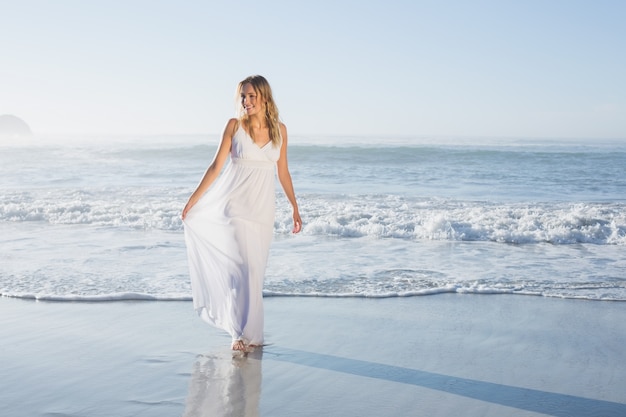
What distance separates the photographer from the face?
166 inches

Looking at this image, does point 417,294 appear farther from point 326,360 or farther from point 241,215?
point 241,215

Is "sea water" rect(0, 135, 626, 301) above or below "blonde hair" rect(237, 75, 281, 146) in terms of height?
below

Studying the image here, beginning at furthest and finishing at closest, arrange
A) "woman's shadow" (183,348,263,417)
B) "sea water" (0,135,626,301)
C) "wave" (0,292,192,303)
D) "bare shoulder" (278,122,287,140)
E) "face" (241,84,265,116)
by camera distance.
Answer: "sea water" (0,135,626,301) → "wave" (0,292,192,303) → "bare shoulder" (278,122,287,140) → "face" (241,84,265,116) → "woman's shadow" (183,348,263,417)

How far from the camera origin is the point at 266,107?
4273mm

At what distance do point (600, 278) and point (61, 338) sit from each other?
5.29m

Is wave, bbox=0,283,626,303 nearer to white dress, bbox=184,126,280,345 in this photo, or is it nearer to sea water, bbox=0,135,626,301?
sea water, bbox=0,135,626,301

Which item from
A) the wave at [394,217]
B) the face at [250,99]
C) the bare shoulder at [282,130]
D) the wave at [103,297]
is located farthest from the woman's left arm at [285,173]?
the wave at [394,217]

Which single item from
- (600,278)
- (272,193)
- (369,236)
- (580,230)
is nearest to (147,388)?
(272,193)

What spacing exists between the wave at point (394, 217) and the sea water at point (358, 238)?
0.03 metres

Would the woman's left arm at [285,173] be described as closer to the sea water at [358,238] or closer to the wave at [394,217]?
the sea water at [358,238]

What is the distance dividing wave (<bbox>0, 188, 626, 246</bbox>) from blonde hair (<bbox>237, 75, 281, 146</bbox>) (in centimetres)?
528

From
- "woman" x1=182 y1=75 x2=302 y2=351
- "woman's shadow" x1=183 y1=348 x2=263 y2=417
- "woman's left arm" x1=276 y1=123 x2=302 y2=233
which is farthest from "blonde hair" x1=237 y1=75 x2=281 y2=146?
"woman's shadow" x1=183 y1=348 x2=263 y2=417

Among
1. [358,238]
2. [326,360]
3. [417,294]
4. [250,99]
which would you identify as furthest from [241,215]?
[358,238]

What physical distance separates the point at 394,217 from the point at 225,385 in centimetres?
763
